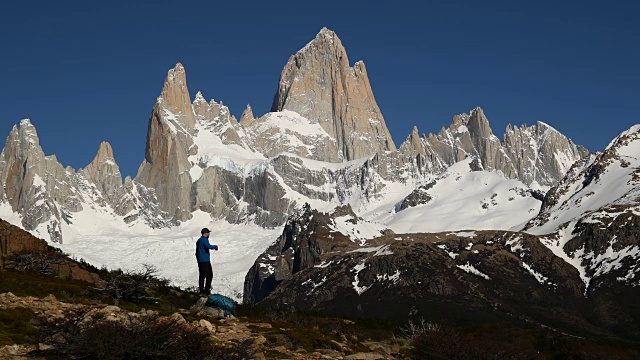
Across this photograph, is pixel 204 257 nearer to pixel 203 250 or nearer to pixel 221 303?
pixel 203 250

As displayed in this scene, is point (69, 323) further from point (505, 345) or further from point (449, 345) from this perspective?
point (505, 345)

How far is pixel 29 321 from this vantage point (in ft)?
108

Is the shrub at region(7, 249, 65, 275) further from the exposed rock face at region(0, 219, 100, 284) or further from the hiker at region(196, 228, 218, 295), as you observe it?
the hiker at region(196, 228, 218, 295)

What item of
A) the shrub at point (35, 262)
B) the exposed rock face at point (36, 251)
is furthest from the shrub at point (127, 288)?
the exposed rock face at point (36, 251)

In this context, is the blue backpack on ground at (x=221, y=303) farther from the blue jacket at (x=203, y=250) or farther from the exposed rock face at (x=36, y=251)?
the exposed rock face at (x=36, y=251)

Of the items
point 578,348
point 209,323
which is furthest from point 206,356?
point 578,348

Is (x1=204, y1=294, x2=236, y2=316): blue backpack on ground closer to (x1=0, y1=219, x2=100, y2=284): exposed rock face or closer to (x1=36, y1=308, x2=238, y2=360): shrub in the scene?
(x1=36, y1=308, x2=238, y2=360): shrub

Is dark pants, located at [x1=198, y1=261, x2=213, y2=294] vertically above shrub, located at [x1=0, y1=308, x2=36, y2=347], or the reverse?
dark pants, located at [x1=198, y1=261, x2=213, y2=294]

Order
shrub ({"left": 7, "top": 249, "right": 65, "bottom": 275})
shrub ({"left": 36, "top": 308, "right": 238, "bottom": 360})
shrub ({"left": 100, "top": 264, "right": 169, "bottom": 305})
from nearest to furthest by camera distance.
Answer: shrub ({"left": 36, "top": 308, "right": 238, "bottom": 360}) → shrub ({"left": 100, "top": 264, "right": 169, "bottom": 305}) → shrub ({"left": 7, "top": 249, "right": 65, "bottom": 275})

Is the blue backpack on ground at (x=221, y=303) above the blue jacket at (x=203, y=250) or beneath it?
beneath

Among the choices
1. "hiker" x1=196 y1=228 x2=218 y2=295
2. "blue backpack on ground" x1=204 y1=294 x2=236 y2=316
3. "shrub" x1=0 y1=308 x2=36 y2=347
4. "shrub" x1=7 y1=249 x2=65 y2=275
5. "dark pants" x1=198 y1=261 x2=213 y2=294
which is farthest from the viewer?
"shrub" x1=7 y1=249 x2=65 y2=275

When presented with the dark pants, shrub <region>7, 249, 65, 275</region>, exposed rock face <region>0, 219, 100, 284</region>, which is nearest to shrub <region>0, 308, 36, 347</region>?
the dark pants

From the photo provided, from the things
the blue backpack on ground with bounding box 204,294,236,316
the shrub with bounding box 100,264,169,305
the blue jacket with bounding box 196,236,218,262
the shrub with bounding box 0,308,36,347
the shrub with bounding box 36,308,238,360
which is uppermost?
the blue jacket with bounding box 196,236,218,262

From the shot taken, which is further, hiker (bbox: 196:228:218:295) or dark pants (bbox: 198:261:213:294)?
dark pants (bbox: 198:261:213:294)
